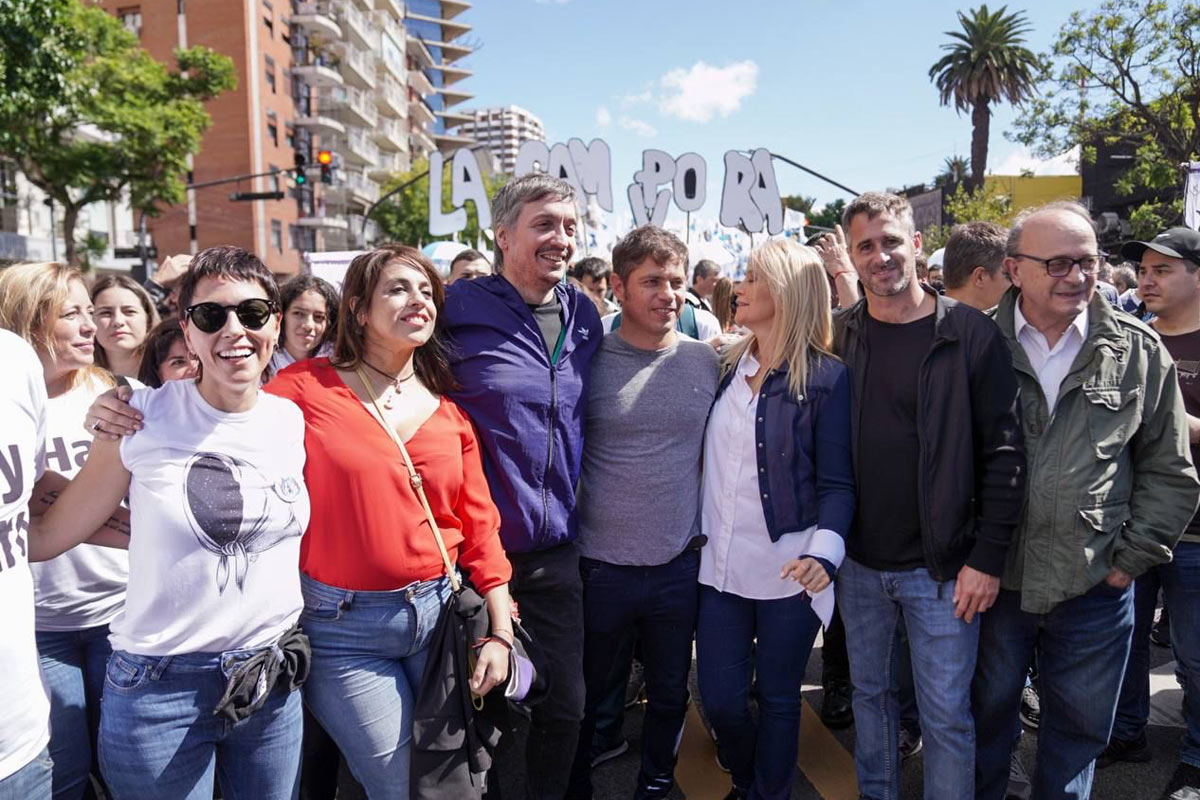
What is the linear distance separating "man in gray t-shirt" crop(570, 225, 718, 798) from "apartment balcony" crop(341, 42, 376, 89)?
168ft

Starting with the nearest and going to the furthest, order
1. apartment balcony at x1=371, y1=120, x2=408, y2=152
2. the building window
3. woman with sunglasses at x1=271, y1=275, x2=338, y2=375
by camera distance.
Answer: woman with sunglasses at x1=271, y1=275, x2=338, y2=375
the building window
apartment balcony at x1=371, y1=120, x2=408, y2=152

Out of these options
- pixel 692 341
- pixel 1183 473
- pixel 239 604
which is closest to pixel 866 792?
pixel 1183 473

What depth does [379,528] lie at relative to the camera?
2262 millimetres

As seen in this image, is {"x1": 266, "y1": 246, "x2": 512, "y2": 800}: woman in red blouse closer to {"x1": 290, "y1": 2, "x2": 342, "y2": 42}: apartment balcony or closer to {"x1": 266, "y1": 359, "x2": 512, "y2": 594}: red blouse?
{"x1": 266, "y1": 359, "x2": 512, "y2": 594}: red blouse

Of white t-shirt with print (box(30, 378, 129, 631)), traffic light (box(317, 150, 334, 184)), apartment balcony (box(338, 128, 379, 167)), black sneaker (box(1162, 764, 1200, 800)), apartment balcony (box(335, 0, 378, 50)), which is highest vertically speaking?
apartment balcony (box(335, 0, 378, 50))

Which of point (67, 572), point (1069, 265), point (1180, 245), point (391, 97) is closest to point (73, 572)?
point (67, 572)

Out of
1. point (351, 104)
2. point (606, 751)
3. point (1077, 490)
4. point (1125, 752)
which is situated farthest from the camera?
point (351, 104)

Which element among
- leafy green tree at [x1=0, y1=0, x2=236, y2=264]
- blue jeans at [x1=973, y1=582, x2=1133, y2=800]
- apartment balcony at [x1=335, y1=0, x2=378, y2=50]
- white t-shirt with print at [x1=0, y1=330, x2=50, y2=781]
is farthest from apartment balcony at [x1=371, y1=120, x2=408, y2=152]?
blue jeans at [x1=973, y1=582, x2=1133, y2=800]

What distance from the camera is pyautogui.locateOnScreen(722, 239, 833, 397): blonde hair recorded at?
2.92 metres

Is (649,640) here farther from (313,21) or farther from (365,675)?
(313,21)

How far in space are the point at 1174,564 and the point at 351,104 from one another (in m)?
51.5

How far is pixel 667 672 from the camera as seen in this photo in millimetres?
3152

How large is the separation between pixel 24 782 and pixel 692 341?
2472 mm

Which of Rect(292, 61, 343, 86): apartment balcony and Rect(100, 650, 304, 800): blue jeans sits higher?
Rect(292, 61, 343, 86): apartment balcony
